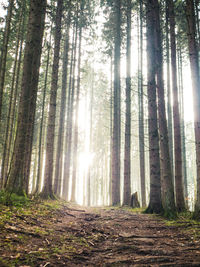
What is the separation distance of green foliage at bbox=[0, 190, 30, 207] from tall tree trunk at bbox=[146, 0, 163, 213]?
458 centimetres

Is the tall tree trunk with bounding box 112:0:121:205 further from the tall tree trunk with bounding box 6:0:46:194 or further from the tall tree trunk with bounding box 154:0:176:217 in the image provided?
the tall tree trunk with bounding box 6:0:46:194

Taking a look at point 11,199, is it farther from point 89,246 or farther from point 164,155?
point 164,155

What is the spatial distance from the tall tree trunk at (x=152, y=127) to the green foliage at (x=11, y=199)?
15.0 ft

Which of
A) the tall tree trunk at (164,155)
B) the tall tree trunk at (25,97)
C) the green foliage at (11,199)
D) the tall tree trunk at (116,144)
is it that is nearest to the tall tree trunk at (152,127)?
the tall tree trunk at (164,155)

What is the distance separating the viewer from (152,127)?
8.44 m

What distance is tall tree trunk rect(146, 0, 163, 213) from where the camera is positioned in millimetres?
7965

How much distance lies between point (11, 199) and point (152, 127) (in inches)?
222

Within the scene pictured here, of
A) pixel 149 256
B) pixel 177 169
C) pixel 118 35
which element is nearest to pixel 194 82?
pixel 177 169

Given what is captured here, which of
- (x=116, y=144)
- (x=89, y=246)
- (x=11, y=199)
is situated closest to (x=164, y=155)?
(x=89, y=246)

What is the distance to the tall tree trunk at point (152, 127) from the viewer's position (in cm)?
796

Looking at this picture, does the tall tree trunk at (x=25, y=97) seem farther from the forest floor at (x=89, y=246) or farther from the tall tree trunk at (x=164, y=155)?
the tall tree trunk at (x=164, y=155)

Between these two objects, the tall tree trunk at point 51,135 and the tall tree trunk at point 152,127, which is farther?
the tall tree trunk at point 51,135

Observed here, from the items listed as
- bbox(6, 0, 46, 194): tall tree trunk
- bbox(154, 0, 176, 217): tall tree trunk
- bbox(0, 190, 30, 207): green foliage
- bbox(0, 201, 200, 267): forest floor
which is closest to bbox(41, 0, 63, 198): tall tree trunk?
bbox(6, 0, 46, 194): tall tree trunk

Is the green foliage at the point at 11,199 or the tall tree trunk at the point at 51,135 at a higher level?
the tall tree trunk at the point at 51,135
